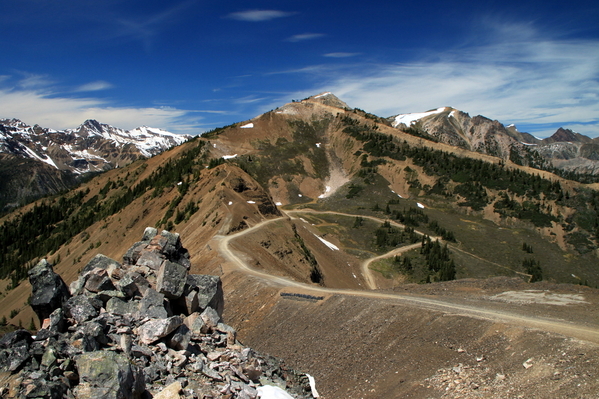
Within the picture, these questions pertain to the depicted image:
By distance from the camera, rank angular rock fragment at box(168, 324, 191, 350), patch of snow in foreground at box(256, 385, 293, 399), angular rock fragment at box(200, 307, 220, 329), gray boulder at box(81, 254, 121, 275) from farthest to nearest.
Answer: gray boulder at box(81, 254, 121, 275)
angular rock fragment at box(200, 307, 220, 329)
angular rock fragment at box(168, 324, 191, 350)
patch of snow in foreground at box(256, 385, 293, 399)

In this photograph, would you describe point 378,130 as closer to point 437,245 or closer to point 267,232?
point 437,245

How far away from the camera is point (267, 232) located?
1534 inches

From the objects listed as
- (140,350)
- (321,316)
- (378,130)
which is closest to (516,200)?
(378,130)

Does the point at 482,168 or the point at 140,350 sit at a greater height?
the point at 482,168

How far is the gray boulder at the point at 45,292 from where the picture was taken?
40.0ft

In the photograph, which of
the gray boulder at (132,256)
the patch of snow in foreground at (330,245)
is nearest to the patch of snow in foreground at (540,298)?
the gray boulder at (132,256)

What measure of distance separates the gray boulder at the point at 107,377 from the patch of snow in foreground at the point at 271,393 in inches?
145

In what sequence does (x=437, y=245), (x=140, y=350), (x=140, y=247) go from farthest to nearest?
(x=437, y=245) → (x=140, y=247) → (x=140, y=350)

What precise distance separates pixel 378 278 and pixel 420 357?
105 ft

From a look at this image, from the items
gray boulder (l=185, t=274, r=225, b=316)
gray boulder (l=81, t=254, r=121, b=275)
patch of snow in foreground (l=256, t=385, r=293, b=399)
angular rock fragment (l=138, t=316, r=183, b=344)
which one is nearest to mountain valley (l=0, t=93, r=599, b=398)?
patch of snow in foreground (l=256, t=385, r=293, b=399)

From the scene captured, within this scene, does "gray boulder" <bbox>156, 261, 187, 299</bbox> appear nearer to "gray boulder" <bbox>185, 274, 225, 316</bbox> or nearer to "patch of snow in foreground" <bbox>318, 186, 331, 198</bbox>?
"gray boulder" <bbox>185, 274, 225, 316</bbox>

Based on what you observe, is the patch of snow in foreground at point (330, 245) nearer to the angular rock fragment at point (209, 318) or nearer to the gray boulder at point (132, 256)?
the gray boulder at point (132, 256)

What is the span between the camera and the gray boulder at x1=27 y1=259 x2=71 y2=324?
12.2 metres

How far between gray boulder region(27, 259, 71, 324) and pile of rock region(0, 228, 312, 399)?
0.03 meters
